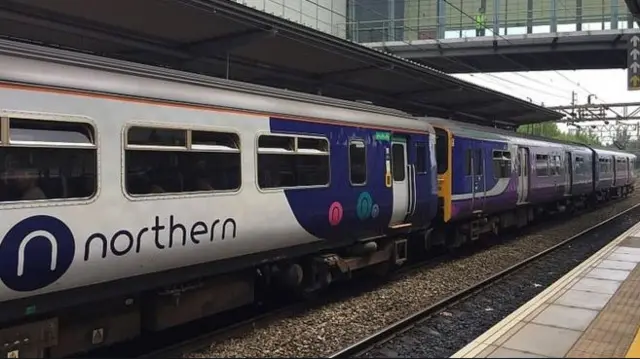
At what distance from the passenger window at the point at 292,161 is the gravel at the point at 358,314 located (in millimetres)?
1796

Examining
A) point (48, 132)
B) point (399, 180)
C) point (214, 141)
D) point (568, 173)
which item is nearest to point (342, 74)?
point (399, 180)

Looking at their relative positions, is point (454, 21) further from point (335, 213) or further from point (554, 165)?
point (335, 213)

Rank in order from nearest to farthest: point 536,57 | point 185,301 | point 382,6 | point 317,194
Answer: point 185,301 → point 317,194 → point 536,57 → point 382,6

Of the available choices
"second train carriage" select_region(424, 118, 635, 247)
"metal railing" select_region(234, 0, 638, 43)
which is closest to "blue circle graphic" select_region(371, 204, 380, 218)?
"second train carriage" select_region(424, 118, 635, 247)

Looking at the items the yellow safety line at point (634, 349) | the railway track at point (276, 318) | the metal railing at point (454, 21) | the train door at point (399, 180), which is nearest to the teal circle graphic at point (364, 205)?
the train door at point (399, 180)

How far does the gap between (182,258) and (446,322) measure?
12.9 feet

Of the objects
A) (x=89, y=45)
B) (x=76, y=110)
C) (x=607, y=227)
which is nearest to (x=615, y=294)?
(x=76, y=110)

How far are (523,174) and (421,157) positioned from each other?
761 centimetres

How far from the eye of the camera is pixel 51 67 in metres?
5.16

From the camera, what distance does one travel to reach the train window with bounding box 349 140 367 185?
29.4ft

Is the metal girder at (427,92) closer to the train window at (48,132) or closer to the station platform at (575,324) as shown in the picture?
the station platform at (575,324)

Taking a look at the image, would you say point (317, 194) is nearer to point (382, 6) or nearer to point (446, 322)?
point (446, 322)

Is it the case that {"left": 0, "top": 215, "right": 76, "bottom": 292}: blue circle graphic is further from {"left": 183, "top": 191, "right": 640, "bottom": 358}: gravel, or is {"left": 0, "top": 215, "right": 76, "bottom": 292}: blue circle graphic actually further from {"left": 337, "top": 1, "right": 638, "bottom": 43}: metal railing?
{"left": 337, "top": 1, "right": 638, "bottom": 43}: metal railing

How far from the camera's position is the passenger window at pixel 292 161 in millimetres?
7305
